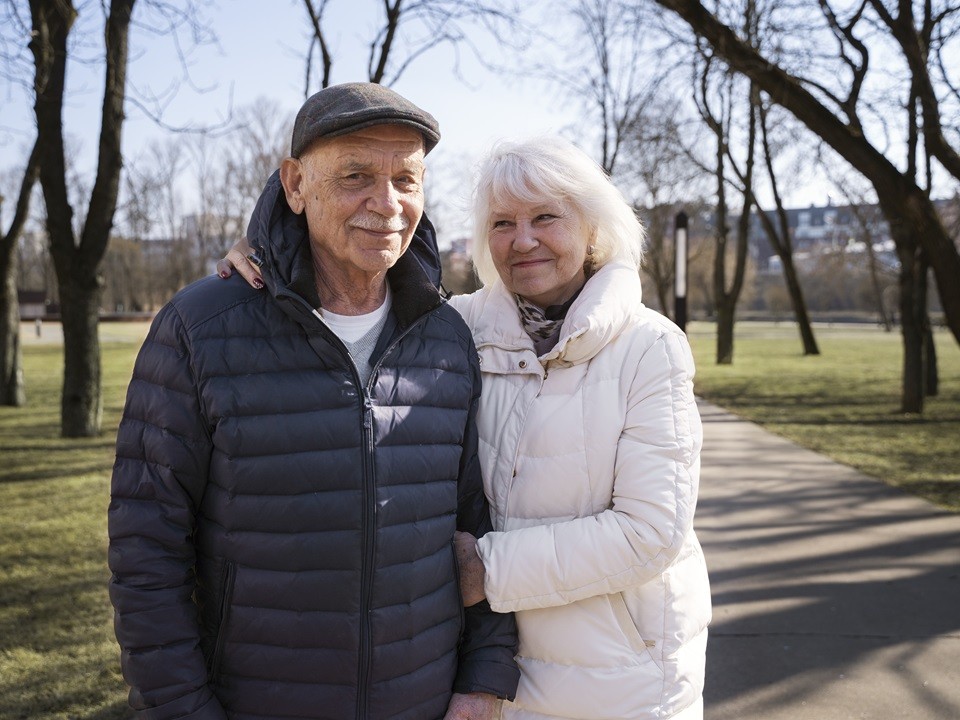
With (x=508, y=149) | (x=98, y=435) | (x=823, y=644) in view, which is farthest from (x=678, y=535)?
(x=98, y=435)

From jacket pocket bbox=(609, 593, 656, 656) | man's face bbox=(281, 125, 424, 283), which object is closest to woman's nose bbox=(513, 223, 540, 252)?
man's face bbox=(281, 125, 424, 283)

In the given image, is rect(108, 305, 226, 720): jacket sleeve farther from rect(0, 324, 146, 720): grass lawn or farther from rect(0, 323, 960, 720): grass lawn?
rect(0, 323, 960, 720): grass lawn

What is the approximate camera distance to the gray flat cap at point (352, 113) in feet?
5.76

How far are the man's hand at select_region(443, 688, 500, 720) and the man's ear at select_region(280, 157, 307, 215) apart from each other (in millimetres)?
1221

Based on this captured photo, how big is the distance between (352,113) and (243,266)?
450 mm

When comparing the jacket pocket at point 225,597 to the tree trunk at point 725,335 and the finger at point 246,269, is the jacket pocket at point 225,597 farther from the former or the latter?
the tree trunk at point 725,335

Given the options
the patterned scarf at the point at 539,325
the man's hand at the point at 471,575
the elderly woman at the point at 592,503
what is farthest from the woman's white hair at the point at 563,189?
the man's hand at the point at 471,575

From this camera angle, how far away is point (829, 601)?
481cm

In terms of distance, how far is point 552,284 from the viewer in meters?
2.34

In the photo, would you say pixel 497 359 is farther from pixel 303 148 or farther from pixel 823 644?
pixel 823 644

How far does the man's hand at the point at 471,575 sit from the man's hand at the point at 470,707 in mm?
216

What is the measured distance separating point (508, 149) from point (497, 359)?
599mm

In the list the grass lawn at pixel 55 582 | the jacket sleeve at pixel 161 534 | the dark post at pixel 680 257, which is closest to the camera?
the jacket sleeve at pixel 161 534

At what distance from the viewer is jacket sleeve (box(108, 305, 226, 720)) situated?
167 centimetres
